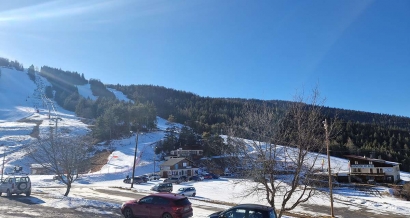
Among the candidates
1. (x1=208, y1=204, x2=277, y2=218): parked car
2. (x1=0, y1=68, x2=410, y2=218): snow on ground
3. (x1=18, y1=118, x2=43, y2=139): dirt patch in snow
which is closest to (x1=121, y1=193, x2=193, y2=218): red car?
(x1=0, y1=68, x2=410, y2=218): snow on ground

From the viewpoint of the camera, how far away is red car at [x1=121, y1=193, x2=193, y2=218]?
609 inches

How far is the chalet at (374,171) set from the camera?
75.3 m

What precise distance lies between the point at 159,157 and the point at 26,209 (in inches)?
3077

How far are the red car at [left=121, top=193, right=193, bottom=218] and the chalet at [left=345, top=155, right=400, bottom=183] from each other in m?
69.0

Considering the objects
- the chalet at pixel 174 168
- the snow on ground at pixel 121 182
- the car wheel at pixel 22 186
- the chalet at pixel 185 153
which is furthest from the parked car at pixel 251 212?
the chalet at pixel 185 153

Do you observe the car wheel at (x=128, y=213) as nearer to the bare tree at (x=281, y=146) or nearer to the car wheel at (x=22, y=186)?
the bare tree at (x=281, y=146)

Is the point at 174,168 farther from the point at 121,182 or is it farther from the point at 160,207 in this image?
the point at 160,207

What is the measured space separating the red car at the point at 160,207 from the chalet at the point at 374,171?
6899cm

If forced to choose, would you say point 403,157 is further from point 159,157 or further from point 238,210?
point 238,210

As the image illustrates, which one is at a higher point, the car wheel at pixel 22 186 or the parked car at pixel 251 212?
the parked car at pixel 251 212

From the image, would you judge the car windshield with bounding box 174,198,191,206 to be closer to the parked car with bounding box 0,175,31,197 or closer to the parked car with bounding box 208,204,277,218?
the parked car with bounding box 208,204,277,218

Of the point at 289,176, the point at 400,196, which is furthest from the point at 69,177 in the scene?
the point at 400,196

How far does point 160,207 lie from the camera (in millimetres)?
15695

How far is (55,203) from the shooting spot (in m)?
20.9
